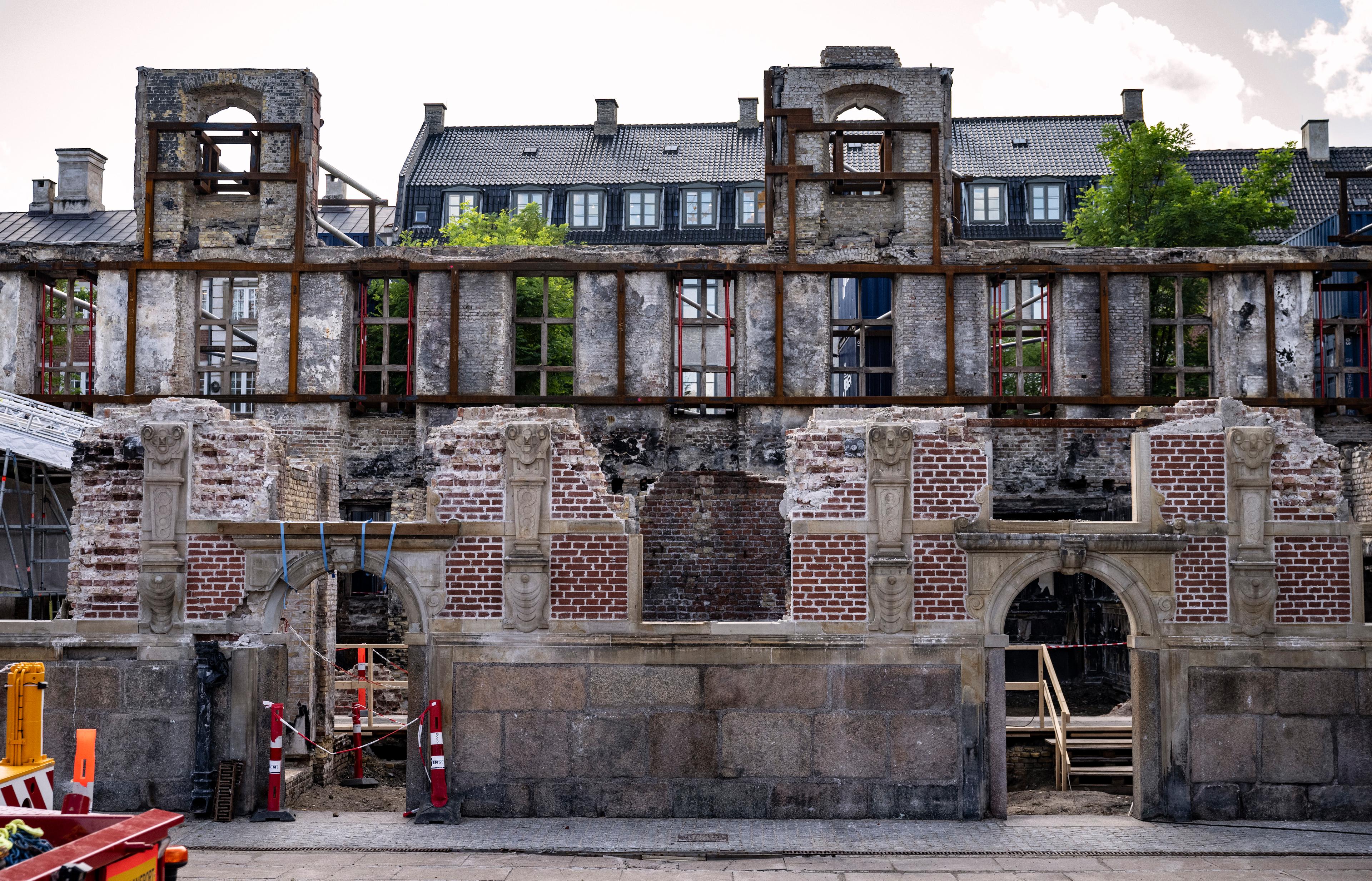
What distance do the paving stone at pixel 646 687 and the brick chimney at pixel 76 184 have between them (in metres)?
40.2

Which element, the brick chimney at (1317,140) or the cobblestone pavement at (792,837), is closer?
the cobblestone pavement at (792,837)

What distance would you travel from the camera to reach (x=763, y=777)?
12219mm

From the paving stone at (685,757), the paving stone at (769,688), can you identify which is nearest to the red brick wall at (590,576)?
the paving stone at (769,688)

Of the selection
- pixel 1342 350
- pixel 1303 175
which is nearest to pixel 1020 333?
pixel 1342 350

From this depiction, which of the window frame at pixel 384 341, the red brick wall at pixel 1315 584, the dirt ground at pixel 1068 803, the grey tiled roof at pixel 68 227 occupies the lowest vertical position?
the dirt ground at pixel 1068 803

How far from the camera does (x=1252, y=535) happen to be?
1223cm

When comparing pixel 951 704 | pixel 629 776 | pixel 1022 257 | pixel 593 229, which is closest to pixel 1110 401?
pixel 1022 257

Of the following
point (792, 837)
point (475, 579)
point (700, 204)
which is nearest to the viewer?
point (792, 837)

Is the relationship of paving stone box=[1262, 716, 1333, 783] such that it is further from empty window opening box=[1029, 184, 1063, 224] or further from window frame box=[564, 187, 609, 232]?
window frame box=[564, 187, 609, 232]

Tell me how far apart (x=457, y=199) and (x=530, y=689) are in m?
33.5

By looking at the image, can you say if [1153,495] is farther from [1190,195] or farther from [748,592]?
[1190,195]

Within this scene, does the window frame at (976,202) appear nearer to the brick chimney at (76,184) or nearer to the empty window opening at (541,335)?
the empty window opening at (541,335)

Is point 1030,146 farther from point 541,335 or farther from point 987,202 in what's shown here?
point 541,335

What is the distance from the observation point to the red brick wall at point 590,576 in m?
12.4
